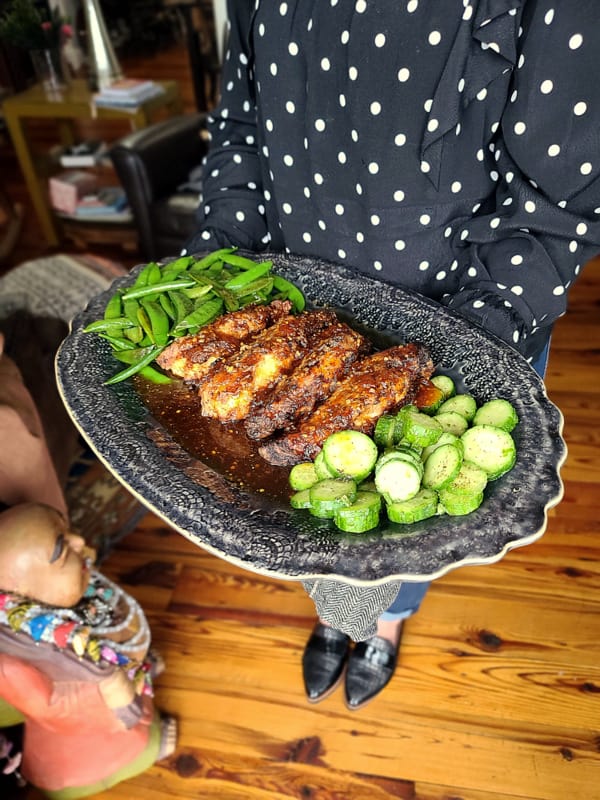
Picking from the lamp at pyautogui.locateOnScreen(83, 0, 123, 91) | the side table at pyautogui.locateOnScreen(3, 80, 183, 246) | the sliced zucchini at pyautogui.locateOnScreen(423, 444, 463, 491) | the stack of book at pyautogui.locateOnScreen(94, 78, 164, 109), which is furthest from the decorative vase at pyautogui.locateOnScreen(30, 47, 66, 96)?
the sliced zucchini at pyautogui.locateOnScreen(423, 444, 463, 491)

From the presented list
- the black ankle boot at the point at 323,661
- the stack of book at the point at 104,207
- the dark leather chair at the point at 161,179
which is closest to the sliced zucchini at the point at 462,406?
the black ankle boot at the point at 323,661

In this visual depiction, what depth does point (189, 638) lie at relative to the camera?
8.29 feet

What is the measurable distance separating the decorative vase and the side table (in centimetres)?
6

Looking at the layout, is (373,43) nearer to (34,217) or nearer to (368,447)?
(368,447)

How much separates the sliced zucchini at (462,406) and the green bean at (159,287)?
87cm

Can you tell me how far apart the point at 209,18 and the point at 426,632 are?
26.4ft

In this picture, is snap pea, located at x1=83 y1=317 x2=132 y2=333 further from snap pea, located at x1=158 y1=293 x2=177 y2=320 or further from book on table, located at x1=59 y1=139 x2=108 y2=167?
book on table, located at x1=59 y1=139 x2=108 y2=167

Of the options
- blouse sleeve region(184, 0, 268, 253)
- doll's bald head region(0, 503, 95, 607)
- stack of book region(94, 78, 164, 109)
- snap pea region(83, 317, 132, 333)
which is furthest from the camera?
stack of book region(94, 78, 164, 109)

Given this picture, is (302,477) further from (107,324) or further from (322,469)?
(107,324)

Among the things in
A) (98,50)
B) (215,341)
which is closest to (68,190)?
(98,50)

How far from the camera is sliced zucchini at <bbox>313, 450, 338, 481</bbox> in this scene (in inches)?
53.2

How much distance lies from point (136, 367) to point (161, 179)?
3.00m

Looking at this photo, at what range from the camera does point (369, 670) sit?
232 cm

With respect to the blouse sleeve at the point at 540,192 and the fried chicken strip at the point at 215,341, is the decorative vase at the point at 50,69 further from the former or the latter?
the blouse sleeve at the point at 540,192
